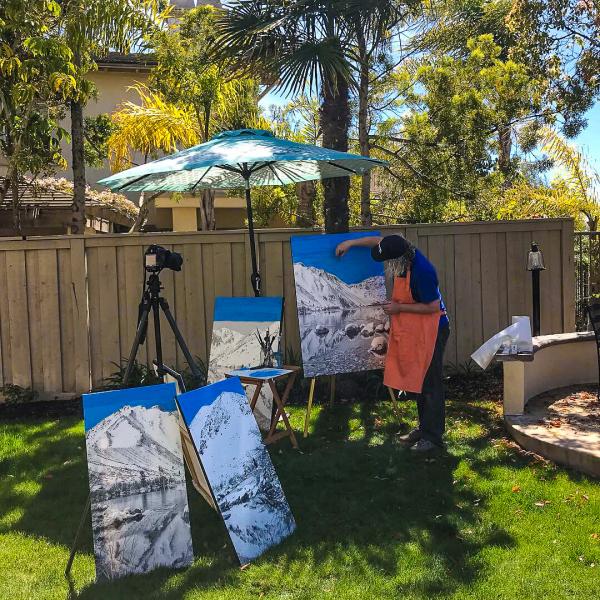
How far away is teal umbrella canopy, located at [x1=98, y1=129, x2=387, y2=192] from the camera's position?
4.96 m

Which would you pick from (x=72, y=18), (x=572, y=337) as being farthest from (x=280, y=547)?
(x=72, y=18)

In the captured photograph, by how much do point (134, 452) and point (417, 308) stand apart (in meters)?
2.62

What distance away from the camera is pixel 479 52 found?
932 cm

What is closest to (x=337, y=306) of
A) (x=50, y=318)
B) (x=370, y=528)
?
(x=370, y=528)

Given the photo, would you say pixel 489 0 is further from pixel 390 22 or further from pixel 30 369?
pixel 30 369

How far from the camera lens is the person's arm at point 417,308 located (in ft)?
17.0

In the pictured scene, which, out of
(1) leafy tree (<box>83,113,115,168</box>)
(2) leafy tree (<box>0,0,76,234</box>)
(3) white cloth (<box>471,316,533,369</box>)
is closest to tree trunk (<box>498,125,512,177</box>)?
(3) white cloth (<box>471,316,533,369</box>)

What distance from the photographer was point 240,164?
227 inches

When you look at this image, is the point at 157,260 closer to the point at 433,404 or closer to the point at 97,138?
the point at 433,404

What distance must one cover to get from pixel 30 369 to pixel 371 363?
3.77 meters

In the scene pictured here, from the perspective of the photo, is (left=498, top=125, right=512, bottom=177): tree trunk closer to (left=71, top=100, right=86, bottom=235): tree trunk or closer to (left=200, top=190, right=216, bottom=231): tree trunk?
(left=200, top=190, right=216, bottom=231): tree trunk

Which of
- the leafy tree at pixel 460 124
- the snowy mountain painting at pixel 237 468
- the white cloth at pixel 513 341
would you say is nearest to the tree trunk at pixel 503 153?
the leafy tree at pixel 460 124

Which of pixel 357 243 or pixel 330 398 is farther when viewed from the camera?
pixel 330 398

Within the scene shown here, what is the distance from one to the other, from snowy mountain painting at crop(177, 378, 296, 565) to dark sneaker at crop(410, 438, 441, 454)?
158 cm
